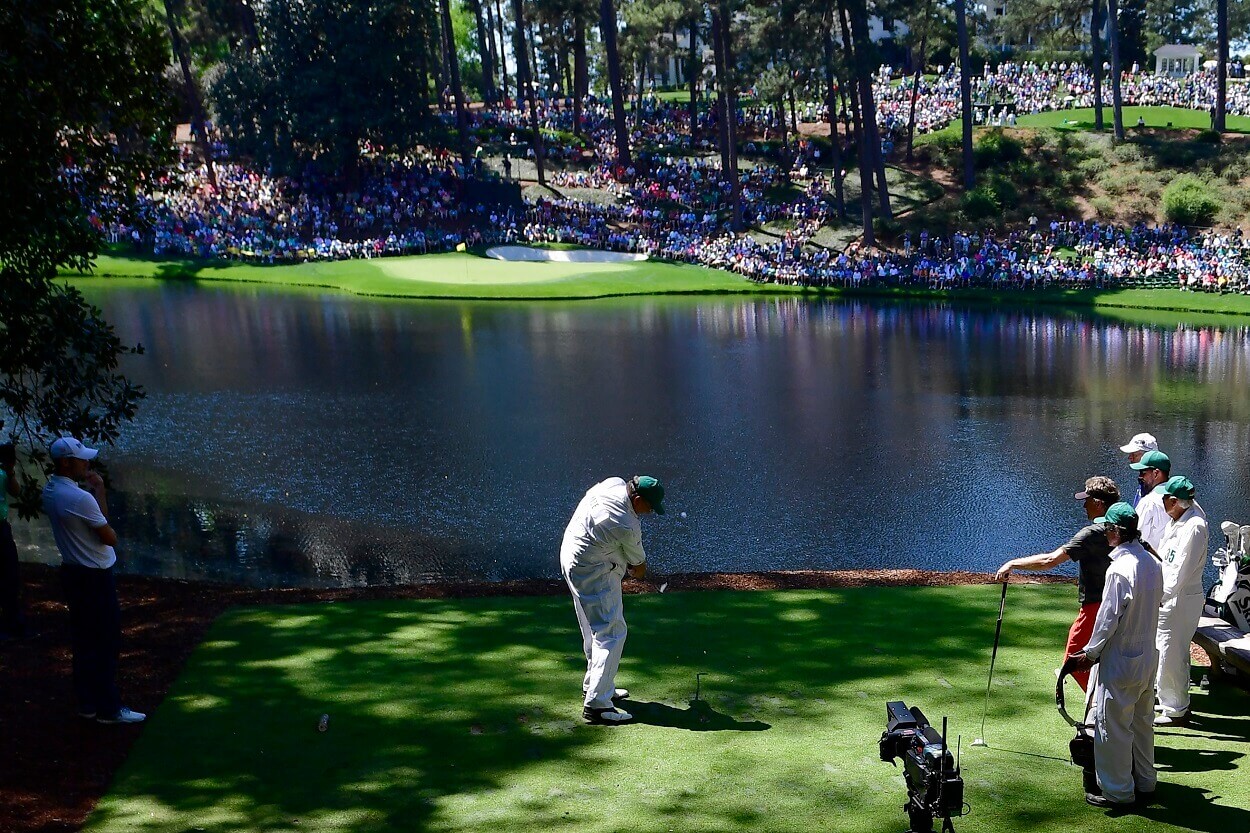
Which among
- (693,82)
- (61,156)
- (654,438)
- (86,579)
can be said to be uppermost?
(693,82)

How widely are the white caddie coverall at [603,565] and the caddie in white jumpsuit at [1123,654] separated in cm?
321

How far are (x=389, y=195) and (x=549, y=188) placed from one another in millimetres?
8640

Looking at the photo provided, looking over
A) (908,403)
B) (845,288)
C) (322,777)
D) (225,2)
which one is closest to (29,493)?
(322,777)

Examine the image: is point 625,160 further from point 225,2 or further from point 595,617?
point 595,617

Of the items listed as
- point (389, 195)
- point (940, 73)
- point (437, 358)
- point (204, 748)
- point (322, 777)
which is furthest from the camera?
point (940, 73)

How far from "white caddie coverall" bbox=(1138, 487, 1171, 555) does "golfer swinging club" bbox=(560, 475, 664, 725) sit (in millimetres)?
3876

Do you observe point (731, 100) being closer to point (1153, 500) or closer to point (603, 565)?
point (1153, 500)

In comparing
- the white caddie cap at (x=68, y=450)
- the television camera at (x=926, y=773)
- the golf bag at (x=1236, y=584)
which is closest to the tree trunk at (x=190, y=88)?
the white caddie cap at (x=68, y=450)

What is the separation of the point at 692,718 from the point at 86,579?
4584 millimetres

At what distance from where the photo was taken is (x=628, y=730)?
841 cm

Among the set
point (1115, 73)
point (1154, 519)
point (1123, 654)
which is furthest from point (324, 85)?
point (1123, 654)

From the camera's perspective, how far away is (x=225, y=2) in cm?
6606

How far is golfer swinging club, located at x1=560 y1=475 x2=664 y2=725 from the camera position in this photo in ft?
27.6

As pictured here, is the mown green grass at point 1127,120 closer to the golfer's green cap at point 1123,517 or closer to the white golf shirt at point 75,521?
the golfer's green cap at point 1123,517
